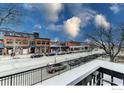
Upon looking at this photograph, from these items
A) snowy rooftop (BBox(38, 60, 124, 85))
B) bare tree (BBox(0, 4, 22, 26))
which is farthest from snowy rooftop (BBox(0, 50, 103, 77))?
bare tree (BBox(0, 4, 22, 26))

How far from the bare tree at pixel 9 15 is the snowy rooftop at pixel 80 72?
91 centimetres

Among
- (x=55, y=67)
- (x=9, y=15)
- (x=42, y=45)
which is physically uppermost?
(x=9, y=15)

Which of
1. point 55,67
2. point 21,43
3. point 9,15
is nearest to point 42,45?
point 21,43

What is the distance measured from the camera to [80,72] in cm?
251

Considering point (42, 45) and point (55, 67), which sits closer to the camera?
point (42, 45)

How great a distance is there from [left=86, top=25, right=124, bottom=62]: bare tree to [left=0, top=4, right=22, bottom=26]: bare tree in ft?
3.28

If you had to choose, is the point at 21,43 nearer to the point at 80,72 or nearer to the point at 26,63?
the point at 26,63

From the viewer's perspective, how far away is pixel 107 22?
2639 millimetres

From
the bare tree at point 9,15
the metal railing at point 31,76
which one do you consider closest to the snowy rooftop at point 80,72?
the metal railing at point 31,76

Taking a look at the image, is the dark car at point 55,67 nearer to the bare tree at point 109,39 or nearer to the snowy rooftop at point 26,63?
the snowy rooftop at point 26,63

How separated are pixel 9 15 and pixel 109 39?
141 cm

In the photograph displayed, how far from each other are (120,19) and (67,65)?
97 cm
